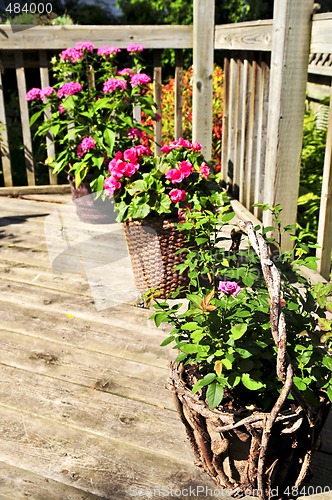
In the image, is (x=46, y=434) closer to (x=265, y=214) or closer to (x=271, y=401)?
(x=271, y=401)

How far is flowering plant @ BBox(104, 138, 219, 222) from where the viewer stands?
2748 mm

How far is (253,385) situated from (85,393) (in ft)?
3.00

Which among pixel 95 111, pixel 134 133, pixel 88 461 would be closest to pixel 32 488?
pixel 88 461

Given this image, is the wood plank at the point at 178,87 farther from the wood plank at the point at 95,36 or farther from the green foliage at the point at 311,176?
the green foliage at the point at 311,176

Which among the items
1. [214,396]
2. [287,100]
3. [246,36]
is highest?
[246,36]

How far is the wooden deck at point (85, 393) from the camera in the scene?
1.79m

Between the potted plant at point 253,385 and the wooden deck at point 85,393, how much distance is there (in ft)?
0.54

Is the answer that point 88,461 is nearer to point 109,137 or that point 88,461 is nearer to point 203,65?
point 109,137

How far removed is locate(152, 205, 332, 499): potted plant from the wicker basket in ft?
3.39

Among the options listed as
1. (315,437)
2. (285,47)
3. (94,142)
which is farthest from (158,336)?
(94,142)

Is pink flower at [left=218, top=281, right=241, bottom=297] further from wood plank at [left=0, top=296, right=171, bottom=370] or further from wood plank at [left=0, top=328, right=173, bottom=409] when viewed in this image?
wood plank at [left=0, top=296, right=171, bottom=370]

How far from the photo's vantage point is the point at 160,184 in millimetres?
2791

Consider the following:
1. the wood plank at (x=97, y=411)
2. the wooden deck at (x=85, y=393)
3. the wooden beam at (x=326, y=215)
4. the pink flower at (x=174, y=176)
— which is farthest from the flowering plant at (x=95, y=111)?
the wood plank at (x=97, y=411)

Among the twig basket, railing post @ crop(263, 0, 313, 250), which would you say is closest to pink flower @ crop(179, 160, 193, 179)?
railing post @ crop(263, 0, 313, 250)
